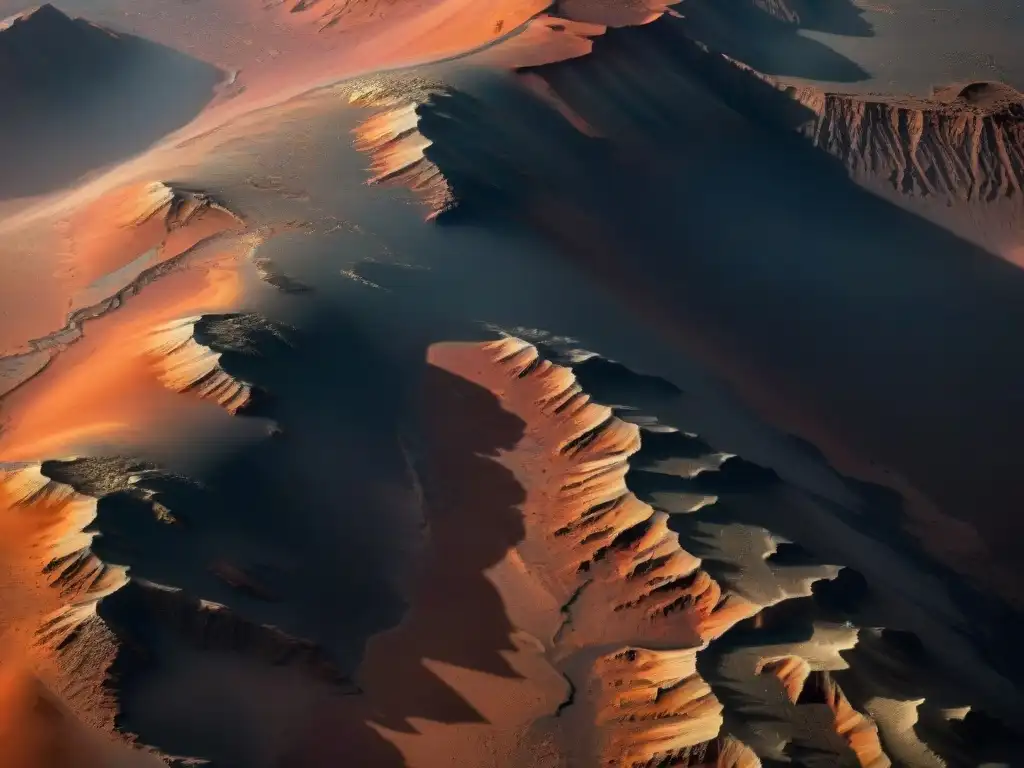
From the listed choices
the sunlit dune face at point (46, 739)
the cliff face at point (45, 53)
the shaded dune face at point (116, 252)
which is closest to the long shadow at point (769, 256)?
the shaded dune face at point (116, 252)

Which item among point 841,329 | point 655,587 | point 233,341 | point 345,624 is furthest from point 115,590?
point 841,329

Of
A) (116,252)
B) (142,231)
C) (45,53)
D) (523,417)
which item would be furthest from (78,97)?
(523,417)

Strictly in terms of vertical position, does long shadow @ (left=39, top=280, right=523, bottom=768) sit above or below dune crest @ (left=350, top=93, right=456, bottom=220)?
below

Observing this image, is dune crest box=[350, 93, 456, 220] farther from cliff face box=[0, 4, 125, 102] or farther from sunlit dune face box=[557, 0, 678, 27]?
cliff face box=[0, 4, 125, 102]

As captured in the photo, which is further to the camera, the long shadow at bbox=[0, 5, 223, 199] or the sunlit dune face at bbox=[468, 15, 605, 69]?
the long shadow at bbox=[0, 5, 223, 199]

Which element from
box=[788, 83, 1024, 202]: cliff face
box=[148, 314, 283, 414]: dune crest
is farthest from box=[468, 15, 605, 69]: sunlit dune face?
box=[148, 314, 283, 414]: dune crest
